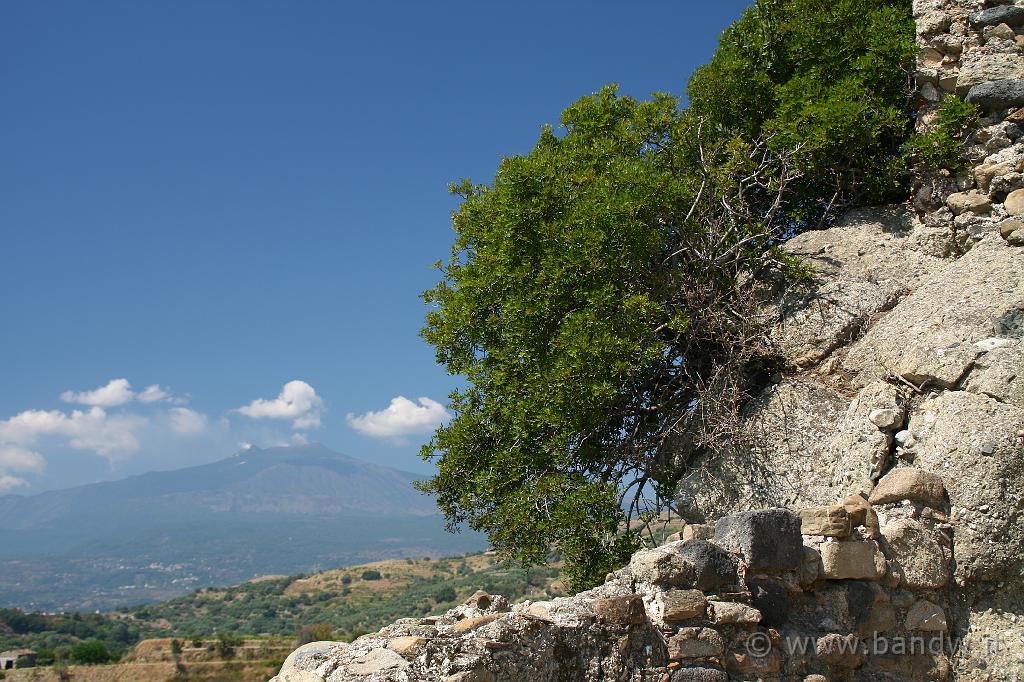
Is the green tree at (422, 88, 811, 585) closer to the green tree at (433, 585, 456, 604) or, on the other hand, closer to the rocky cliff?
the rocky cliff

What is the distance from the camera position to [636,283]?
880cm

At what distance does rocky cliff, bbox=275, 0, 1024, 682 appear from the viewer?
15.7 feet

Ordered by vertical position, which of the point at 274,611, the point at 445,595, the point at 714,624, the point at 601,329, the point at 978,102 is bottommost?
the point at 274,611

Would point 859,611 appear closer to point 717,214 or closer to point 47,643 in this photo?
point 717,214

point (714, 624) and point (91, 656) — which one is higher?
point (714, 624)

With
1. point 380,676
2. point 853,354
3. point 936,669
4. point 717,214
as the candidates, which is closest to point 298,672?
point 380,676

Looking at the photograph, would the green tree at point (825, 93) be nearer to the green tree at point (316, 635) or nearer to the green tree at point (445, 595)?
the green tree at point (316, 635)

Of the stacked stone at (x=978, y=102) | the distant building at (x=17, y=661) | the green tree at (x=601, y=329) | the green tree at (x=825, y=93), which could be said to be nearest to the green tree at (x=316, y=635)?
the distant building at (x=17, y=661)

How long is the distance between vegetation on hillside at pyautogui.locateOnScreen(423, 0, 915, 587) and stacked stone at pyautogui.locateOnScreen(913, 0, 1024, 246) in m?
0.41

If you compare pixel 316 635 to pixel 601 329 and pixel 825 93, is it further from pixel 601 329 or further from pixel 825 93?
pixel 825 93

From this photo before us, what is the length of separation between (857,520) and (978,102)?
5.59 metres

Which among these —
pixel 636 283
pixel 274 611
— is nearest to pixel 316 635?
pixel 636 283

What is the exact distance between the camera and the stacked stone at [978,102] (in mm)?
8154

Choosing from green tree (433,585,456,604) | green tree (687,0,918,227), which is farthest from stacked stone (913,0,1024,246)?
green tree (433,585,456,604)
